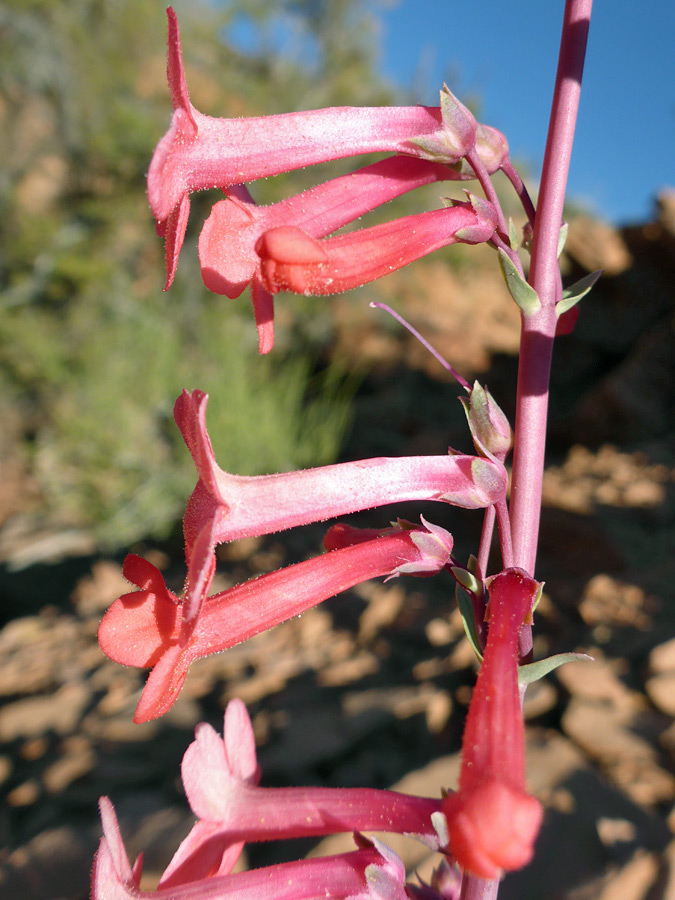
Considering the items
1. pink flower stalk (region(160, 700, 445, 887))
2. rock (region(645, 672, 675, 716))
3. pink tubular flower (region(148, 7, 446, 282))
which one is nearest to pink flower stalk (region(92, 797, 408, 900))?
pink flower stalk (region(160, 700, 445, 887))

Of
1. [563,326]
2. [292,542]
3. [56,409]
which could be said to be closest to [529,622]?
[563,326]

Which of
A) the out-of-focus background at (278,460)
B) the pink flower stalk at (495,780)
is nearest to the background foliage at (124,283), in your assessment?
the out-of-focus background at (278,460)

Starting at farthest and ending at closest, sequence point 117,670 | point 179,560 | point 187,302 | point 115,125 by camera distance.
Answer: point 115,125
point 187,302
point 179,560
point 117,670

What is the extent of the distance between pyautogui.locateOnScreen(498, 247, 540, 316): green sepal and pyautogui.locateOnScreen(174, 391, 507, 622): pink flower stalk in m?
0.23

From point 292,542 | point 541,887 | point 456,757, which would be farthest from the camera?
point 292,542

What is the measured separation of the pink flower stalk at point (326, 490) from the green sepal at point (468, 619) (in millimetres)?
153

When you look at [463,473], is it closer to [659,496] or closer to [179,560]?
[659,496]

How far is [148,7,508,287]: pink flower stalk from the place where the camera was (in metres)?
0.94

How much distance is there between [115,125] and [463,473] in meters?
8.87

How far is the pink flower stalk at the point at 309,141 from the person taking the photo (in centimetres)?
94

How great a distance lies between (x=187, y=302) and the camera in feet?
24.4

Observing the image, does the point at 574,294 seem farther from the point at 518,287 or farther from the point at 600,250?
the point at 600,250

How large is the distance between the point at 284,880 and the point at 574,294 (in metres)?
1.00

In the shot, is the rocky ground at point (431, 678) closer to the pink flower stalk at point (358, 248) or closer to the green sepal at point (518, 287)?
the green sepal at point (518, 287)
